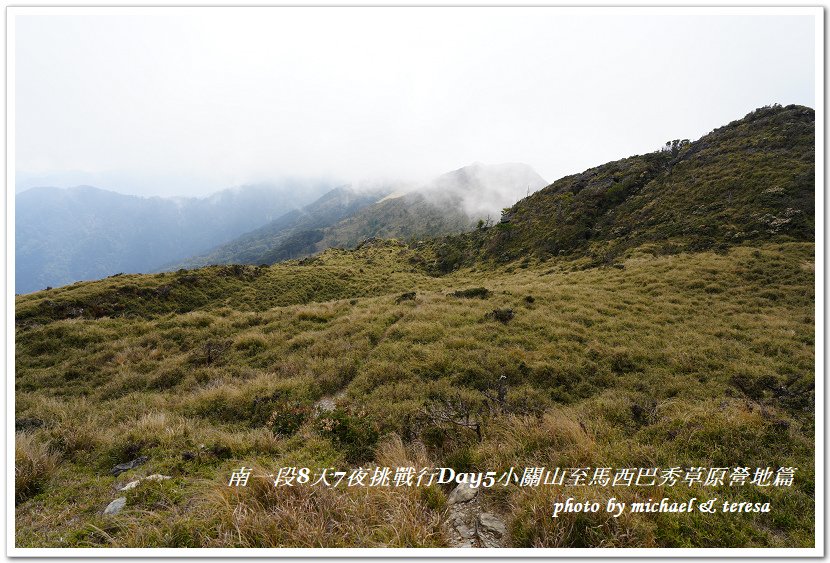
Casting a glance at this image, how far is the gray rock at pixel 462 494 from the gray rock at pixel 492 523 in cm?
28

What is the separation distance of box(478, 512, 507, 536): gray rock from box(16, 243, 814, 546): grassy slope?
0.59ft

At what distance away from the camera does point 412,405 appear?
728 centimetres

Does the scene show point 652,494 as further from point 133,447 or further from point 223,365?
point 223,365

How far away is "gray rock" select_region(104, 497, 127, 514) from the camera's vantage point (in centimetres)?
438

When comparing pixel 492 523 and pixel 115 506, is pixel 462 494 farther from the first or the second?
pixel 115 506

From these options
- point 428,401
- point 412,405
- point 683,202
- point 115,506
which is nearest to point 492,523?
point 412,405

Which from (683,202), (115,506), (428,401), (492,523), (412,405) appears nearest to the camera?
(492,523)

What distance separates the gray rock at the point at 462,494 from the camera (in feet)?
14.3

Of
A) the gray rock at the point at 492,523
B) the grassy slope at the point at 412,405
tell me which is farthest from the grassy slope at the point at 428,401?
the gray rock at the point at 492,523

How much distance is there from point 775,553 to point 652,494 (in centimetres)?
136

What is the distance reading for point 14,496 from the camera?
16.1ft

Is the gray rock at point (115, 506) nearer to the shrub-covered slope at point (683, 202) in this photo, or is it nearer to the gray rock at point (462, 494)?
the gray rock at point (462, 494)

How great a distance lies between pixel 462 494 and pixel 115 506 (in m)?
4.65

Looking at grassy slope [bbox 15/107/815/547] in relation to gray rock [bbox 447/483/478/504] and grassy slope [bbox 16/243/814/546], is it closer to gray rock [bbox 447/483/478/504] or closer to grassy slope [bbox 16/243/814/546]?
grassy slope [bbox 16/243/814/546]
